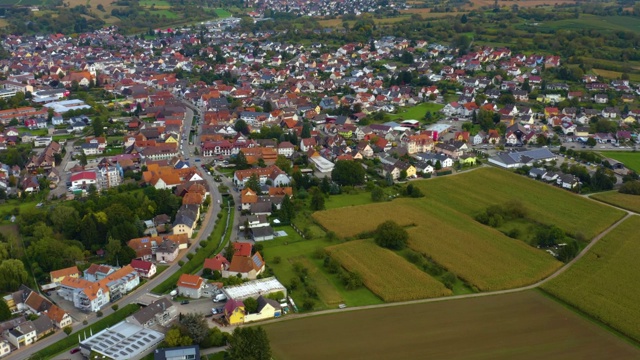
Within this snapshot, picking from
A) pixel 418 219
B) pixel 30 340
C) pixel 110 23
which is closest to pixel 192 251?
Result: pixel 30 340

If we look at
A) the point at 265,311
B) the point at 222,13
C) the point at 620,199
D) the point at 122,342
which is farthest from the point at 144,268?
the point at 222,13

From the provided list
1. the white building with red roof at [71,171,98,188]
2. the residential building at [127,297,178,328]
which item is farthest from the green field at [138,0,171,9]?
the residential building at [127,297,178,328]

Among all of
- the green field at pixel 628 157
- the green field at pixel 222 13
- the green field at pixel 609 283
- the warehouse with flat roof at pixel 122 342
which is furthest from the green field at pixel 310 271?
the green field at pixel 222 13

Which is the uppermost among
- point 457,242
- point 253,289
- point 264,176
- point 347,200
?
point 253,289

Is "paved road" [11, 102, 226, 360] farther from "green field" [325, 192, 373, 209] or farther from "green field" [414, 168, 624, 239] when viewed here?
"green field" [414, 168, 624, 239]

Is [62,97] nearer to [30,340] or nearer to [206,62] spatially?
[206,62]

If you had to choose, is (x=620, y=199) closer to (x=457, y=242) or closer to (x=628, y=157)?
(x=628, y=157)

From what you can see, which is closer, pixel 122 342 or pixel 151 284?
pixel 122 342
